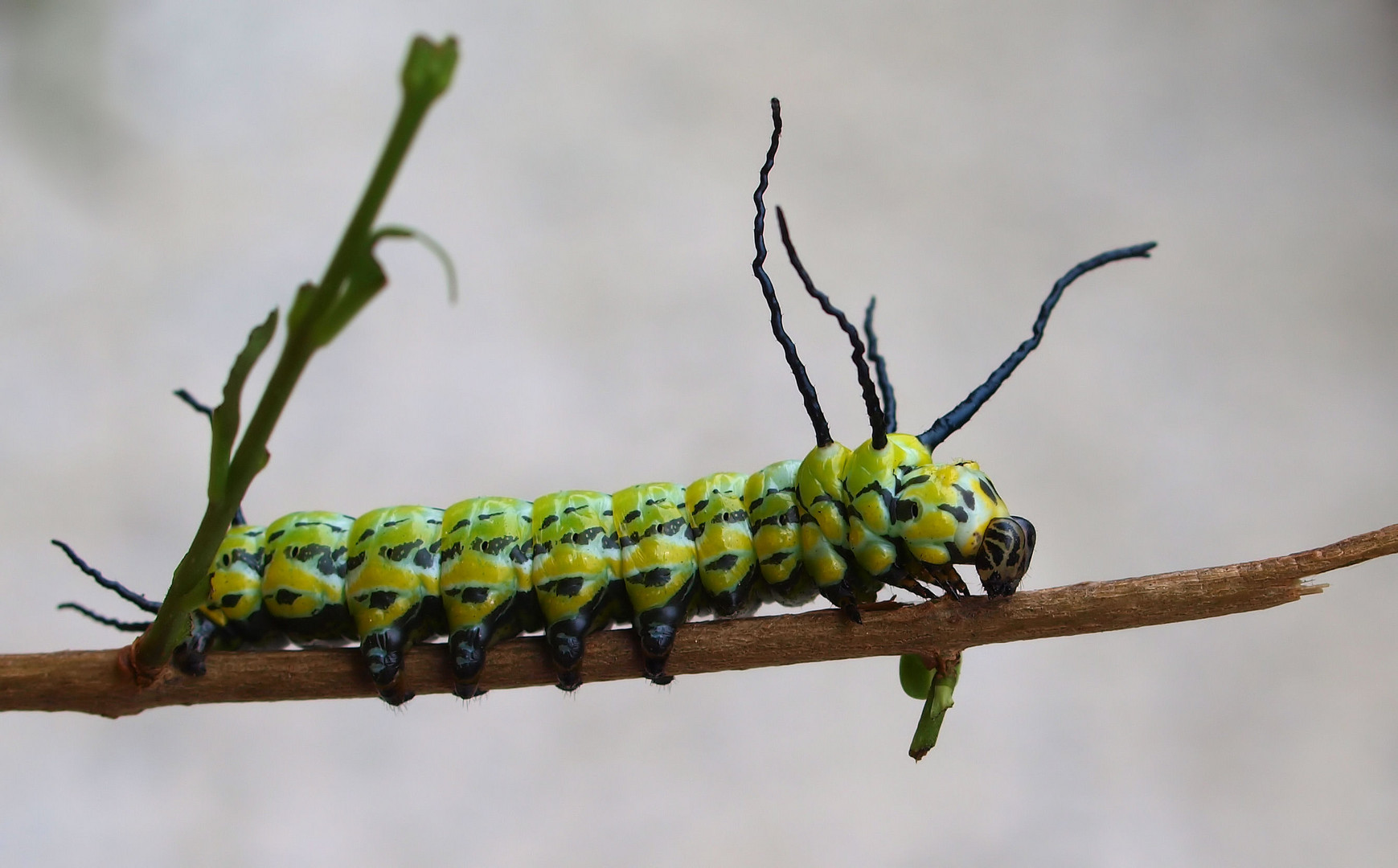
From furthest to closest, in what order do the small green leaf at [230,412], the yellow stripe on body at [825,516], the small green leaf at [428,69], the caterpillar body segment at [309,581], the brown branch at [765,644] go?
the caterpillar body segment at [309,581], the yellow stripe on body at [825,516], the brown branch at [765,644], the small green leaf at [230,412], the small green leaf at [428,69]

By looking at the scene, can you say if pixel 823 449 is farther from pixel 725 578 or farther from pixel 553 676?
pixel 553 676

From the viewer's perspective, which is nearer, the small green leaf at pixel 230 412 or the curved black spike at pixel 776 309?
the small green leaf at pixel 230 412

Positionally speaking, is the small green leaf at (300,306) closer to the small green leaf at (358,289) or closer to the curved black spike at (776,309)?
the small green leaf at (358,289)

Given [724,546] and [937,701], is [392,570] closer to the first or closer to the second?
[724,546]

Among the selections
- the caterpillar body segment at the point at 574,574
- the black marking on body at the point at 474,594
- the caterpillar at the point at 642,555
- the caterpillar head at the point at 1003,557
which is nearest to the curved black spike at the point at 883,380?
the caterpillar at the point at 642,555

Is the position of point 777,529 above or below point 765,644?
above

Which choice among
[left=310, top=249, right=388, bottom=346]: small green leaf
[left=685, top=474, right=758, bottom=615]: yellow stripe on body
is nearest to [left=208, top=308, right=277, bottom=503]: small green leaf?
[left=310, top=249, right=388, bottom=346]: small green leaf

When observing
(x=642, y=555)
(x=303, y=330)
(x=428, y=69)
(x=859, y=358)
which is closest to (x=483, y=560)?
(x=642, y=555)
